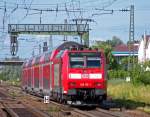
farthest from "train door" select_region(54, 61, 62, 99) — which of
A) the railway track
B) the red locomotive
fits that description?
the railway track

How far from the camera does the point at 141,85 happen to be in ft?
165

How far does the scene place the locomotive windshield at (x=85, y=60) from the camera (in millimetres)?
28984

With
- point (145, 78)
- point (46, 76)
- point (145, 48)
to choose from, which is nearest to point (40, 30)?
point (145, 78)

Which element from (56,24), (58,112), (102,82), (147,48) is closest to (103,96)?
→ (102,82)

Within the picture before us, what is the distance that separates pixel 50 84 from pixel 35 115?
968 cm

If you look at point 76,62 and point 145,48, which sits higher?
point 145,48

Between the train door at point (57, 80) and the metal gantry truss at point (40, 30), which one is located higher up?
the metal gantry truss at point (40, 30)

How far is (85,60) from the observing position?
95.3 ft

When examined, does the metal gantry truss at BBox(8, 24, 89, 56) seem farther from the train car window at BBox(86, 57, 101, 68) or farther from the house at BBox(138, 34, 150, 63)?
the house at BBox(138, 34, 150, 63)

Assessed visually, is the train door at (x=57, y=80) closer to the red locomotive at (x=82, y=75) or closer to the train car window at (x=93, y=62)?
the red locomotive at (x=82, y=75)

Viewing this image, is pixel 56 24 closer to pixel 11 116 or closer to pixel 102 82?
pixel 102 82

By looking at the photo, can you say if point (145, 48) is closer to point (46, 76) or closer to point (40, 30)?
point (40, 30)

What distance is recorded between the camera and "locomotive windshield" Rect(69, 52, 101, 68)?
29.0 m

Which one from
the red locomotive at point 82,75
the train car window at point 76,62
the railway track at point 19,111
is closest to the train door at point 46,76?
the railway track at point 19,111
